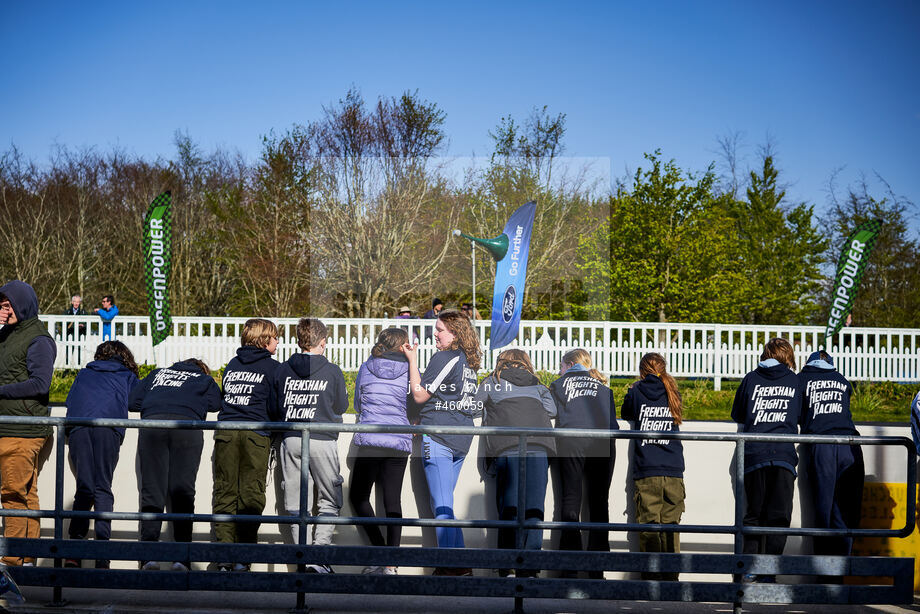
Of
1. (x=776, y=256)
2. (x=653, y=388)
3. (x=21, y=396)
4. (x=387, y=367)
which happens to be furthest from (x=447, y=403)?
(x=776, y=256)

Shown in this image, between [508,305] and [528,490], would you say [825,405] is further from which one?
[508,305]

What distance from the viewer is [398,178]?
11.2m

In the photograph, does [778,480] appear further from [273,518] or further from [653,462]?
[273,518]

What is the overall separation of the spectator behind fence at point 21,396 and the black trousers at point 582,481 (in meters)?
3.63

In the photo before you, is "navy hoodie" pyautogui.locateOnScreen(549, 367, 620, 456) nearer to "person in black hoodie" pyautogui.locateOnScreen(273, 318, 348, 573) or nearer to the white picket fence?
"person in black hoodie" pyautogui.locateOnScreen(273, 318, 348, 573)

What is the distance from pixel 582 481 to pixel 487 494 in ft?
2.27

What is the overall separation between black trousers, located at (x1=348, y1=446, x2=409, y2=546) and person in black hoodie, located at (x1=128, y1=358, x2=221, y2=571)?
3.75 ft

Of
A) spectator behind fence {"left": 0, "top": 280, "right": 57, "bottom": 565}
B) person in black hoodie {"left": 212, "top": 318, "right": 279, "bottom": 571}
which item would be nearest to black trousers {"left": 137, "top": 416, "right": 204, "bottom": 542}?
person in black hoodie {"left": 212, "top": 318, "right": 279, "bottom": 571}

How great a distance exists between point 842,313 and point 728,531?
35.0 feet

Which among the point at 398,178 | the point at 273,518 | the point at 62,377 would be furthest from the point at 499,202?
the point at 62,377

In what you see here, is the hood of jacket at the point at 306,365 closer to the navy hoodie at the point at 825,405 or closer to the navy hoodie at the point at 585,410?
the navy hoodie at the point at 585,410

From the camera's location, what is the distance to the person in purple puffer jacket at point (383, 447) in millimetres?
5527

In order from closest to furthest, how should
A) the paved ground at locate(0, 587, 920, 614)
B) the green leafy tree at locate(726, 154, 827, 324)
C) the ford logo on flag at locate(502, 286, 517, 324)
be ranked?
the paved ground at locate(0, 587, 920, 614)
the ford logo on flag at locate(502, 286, 517, 324)
the green leafy tree at locate(726, 154, 827, 324)

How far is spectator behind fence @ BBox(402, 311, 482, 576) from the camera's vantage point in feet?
18.0
